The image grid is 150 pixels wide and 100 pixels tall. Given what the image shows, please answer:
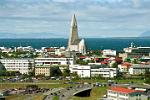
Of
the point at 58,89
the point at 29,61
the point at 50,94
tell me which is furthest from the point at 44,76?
the point at 50,94

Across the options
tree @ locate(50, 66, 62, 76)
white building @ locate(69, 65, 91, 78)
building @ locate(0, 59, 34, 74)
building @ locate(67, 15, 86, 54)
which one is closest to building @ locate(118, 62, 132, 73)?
white building @ locate(69, 65, 91, 78)

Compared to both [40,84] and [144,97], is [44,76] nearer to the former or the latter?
[40,84]

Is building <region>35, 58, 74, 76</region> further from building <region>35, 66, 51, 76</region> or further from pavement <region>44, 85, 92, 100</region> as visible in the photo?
pavement <region>44, 85, 92, 100</region>

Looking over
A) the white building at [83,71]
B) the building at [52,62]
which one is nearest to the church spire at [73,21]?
the building at [52,62]

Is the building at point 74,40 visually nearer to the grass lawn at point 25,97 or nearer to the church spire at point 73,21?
the church spire at point 73,21

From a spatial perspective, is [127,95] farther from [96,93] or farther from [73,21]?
[73,21]

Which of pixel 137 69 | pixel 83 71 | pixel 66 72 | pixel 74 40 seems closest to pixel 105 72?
pixel 83 71

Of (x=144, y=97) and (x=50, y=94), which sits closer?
(x=144, y=97)

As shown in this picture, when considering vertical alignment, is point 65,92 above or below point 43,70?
below
